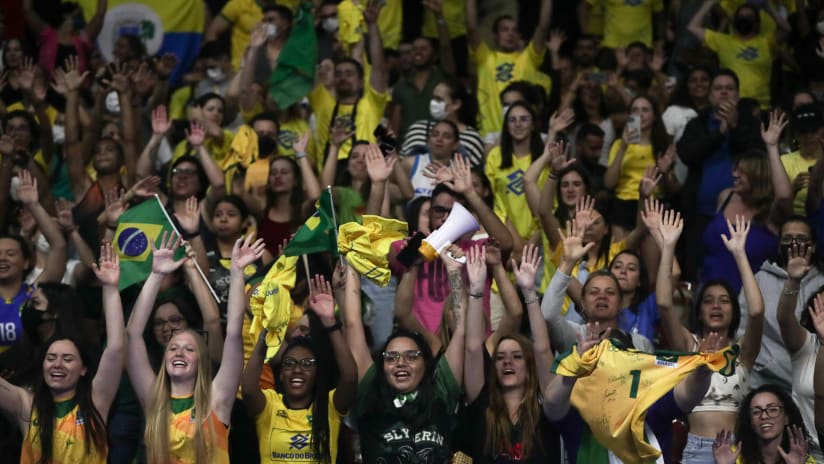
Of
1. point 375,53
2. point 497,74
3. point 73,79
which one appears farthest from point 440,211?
point 73,79

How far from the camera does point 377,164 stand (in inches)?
383

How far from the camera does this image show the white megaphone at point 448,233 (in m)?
8.59

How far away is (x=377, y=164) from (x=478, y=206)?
662 millimetres

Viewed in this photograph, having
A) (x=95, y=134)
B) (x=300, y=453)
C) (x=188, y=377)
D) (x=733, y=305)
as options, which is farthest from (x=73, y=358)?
(x=95, y=134)

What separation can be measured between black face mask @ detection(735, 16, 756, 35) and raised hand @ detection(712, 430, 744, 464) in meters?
5.29

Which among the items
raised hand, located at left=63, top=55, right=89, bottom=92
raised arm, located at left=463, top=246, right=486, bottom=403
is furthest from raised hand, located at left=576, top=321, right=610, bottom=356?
raised hand, located at left=63, top=55, right=89, bottom=92

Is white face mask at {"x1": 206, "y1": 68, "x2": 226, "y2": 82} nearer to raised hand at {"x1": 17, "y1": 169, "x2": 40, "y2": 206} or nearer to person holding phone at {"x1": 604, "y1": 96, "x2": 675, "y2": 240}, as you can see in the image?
raised hand at {"x1": 17, "y1": 169, "x2": 40, "y2": 206}

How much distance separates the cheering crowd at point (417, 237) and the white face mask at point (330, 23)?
27 mm

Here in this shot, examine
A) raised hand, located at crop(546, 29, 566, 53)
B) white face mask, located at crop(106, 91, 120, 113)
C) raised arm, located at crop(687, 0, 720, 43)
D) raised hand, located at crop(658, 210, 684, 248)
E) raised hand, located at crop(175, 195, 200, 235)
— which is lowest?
raised hand, located at crop(658, 210, 684, 248)

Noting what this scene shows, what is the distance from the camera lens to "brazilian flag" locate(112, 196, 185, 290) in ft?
31.5

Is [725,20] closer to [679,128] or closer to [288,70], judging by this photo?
[679,128]

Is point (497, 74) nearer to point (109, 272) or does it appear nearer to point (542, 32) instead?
point (542, 32)

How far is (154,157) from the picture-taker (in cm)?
1158

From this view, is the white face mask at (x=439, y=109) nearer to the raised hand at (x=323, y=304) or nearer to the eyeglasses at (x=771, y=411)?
the raised hand at (x=323, y=304)
